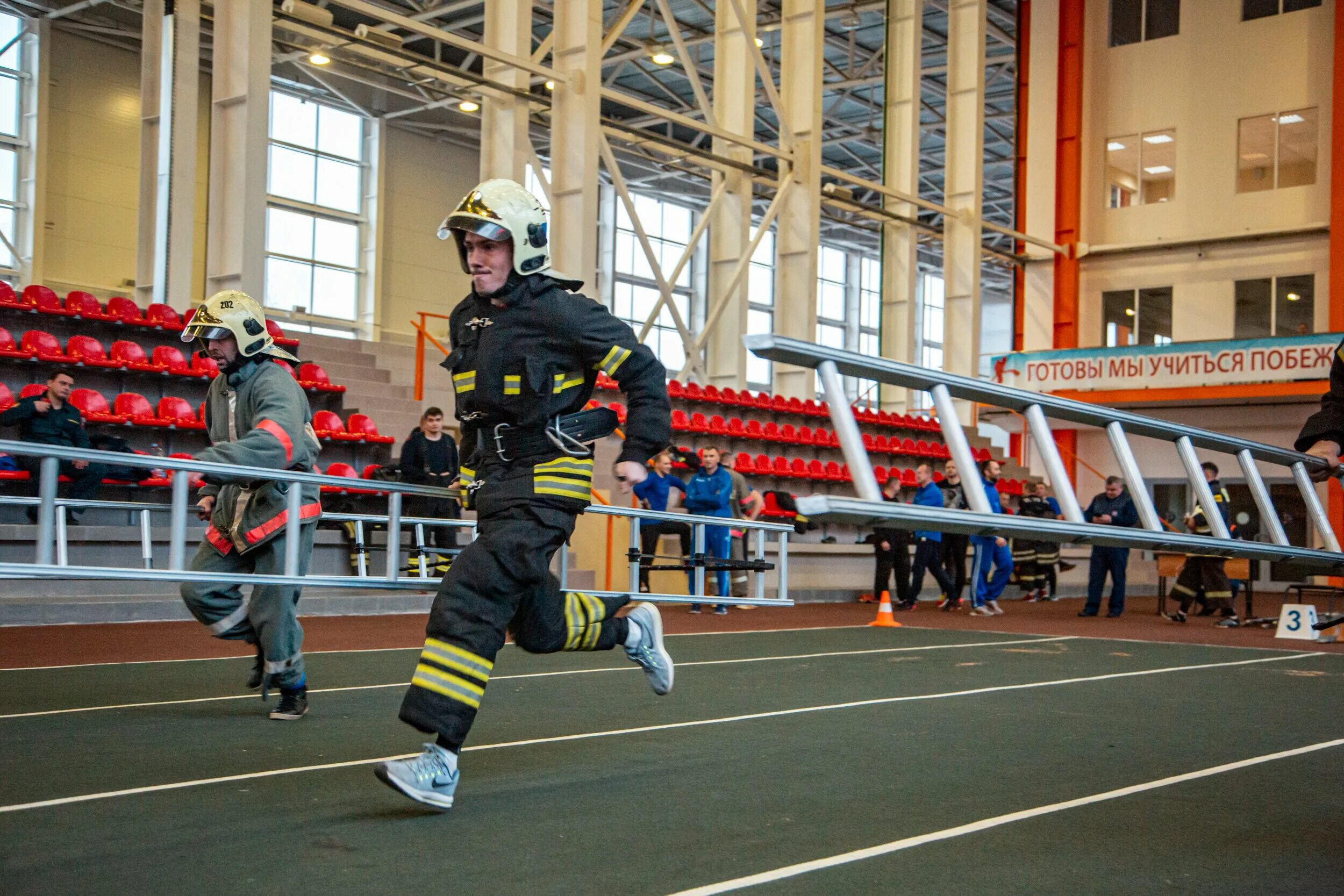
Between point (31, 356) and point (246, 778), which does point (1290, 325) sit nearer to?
point (31, 356)

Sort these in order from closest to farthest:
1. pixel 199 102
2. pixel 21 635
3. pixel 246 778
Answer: pixel 246 778 → pixel 21 635 → pixel 199 102

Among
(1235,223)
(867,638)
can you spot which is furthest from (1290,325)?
(867,638)

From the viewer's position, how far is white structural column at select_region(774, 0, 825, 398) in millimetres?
23328

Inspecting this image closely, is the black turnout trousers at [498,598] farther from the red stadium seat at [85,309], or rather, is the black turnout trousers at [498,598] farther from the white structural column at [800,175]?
the white structural column at [800,175]

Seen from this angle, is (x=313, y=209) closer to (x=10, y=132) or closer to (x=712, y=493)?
(x=10, y=132)

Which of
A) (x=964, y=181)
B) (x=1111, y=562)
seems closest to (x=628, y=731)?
(x=1111, y=562)

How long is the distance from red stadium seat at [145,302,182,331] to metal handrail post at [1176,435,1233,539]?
13065mm

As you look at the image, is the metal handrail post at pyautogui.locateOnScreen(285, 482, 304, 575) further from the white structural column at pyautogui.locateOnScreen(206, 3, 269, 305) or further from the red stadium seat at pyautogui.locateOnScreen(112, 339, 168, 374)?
the white structural column at pyautogui.locateOnScreen(206, 3, 269, 305)

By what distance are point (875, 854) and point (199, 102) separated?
28864 mm

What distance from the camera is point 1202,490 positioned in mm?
4234

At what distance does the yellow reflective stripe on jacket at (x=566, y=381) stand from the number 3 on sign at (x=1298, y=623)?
10.2 m

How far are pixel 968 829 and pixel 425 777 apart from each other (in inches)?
66.6

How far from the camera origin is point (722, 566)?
6.88 metres

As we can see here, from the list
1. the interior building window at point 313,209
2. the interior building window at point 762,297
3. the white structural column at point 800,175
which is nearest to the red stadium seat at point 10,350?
the white structural column at point 800,175
